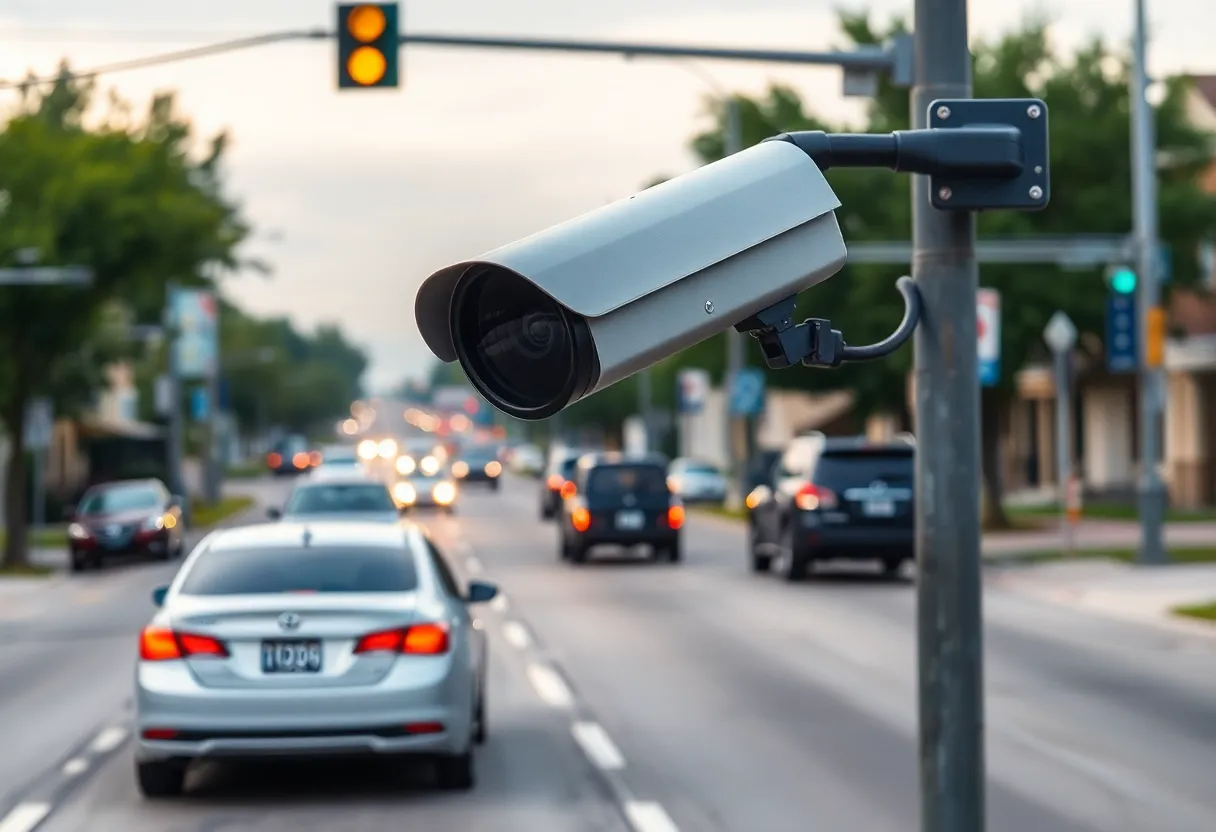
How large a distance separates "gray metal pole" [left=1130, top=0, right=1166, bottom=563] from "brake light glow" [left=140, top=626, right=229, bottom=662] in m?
19.5

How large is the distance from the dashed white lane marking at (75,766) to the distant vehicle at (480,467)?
2412 inches

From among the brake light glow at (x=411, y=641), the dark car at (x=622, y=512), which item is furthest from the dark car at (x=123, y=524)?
the brake light glow at (x=411, y=641)

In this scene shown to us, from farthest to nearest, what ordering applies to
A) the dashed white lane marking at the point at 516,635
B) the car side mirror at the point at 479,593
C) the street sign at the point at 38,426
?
the street sign at the point at 38,426
the dashed white lane marking at the point at 516,635
the car side mirror at the point at 479,593

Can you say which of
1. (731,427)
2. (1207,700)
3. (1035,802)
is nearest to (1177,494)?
(731,427)

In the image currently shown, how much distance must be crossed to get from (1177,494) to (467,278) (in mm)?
48272

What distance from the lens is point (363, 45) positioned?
1609 centimetres

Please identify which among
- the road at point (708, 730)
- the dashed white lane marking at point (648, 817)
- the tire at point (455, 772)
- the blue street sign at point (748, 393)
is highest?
the blue street sign at point (748, 393)

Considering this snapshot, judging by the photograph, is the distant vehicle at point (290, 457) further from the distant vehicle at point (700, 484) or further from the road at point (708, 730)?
the road at point (708, 730)

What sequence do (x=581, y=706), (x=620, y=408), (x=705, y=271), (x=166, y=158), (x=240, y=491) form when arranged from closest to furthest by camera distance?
(x=705, y=271)
(x=581, y=706)
(x=166, y=158)
(x=240, y=491)
(x=620, y=408)

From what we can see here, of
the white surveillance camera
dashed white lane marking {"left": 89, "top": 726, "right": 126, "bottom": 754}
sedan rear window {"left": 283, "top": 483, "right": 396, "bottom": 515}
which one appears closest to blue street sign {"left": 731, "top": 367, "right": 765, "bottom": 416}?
sedan rear window {"left": 283, "top": 483, "right": 396, "bottom": 515}

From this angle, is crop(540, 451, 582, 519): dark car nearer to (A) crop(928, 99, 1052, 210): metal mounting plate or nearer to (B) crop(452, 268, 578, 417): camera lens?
(A) crop(928, 99, 1052, 210): metal mounting plate

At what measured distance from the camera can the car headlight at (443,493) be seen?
5225 cm

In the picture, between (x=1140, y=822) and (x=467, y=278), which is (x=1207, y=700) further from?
(x=467, y=278)

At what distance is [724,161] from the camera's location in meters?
4.05
